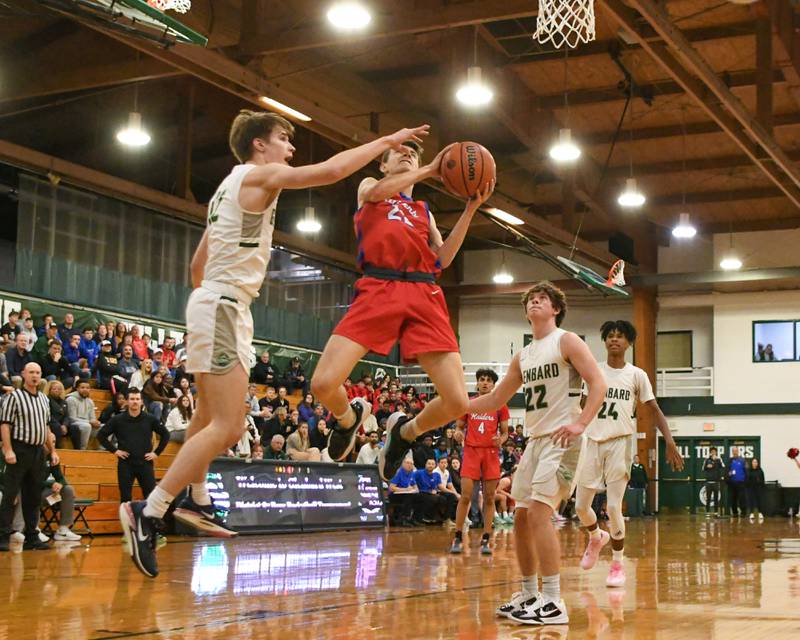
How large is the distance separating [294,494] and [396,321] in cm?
953

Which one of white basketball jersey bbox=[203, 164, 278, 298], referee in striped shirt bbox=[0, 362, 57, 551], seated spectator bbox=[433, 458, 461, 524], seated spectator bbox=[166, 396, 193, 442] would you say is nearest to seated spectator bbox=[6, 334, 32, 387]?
seated spectator bbox=[166, 396, 193, 442]

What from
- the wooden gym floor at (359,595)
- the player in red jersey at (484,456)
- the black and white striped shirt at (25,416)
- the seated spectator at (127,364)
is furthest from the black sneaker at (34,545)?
the seated spectator at (127,364)

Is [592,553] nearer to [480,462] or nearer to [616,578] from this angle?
[616,578]

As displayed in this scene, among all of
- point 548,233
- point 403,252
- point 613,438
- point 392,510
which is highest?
point 548,233

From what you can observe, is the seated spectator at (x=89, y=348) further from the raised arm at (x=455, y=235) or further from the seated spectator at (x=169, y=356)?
the raised arm at (x=455, y=235)

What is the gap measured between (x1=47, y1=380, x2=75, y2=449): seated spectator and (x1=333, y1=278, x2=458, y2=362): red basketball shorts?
9219mm

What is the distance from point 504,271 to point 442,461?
1403 cm

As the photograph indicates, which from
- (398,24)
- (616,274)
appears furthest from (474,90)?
(616,274)

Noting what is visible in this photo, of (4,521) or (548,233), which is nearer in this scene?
(4,521)

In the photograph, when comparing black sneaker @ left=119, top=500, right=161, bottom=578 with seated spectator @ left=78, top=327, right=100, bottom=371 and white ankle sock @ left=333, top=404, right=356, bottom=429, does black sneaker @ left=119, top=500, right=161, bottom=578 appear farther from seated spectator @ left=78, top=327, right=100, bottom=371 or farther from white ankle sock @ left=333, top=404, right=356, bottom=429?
seated spectator @ left=78, top=327, right=100, bottom=371

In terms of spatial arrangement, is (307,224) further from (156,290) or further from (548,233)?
(548,233)

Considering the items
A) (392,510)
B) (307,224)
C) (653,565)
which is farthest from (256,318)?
(653,565)

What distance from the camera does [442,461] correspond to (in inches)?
778

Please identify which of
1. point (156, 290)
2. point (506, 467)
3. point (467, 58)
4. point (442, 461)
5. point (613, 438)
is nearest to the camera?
point (613, 438)
